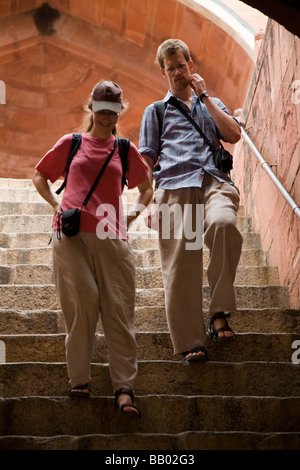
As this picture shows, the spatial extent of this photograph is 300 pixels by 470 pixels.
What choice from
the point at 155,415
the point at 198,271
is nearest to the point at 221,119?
the point at 198,271

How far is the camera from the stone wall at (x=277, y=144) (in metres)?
4.64

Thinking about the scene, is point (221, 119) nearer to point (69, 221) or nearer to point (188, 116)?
point (188, 116)

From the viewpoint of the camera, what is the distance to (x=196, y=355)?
11.8 ft

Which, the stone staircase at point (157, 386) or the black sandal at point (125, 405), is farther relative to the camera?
the black sandal at point (125, 405)

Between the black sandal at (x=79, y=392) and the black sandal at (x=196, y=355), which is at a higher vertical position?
the black sandal at (x=196, y=355)

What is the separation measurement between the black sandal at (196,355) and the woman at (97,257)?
0.41 m

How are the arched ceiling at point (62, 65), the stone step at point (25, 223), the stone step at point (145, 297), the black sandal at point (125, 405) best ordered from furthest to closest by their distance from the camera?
the arched ceiling at point (62, 65) → the stone step at point (25, 223) → the stone step at point (145, 297) → the black sandal at point (125, 405)

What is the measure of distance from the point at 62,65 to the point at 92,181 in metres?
7.75

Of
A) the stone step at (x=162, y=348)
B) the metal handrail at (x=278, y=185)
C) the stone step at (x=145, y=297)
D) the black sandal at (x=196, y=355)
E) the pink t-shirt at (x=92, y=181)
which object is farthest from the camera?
the stone step at (x=145, y=297)

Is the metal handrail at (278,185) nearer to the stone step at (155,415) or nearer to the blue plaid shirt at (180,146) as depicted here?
the blue plaid shirt at (180,146)

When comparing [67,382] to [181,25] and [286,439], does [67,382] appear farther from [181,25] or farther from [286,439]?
[181,25]

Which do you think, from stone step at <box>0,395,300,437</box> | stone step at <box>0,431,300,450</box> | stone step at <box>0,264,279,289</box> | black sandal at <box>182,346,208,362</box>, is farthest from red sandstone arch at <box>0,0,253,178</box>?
stone step at <box>0,431,300,450</box>

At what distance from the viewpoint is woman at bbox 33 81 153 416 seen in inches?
127

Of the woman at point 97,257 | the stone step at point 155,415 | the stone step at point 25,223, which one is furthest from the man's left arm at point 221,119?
the stone step at point 25,223
